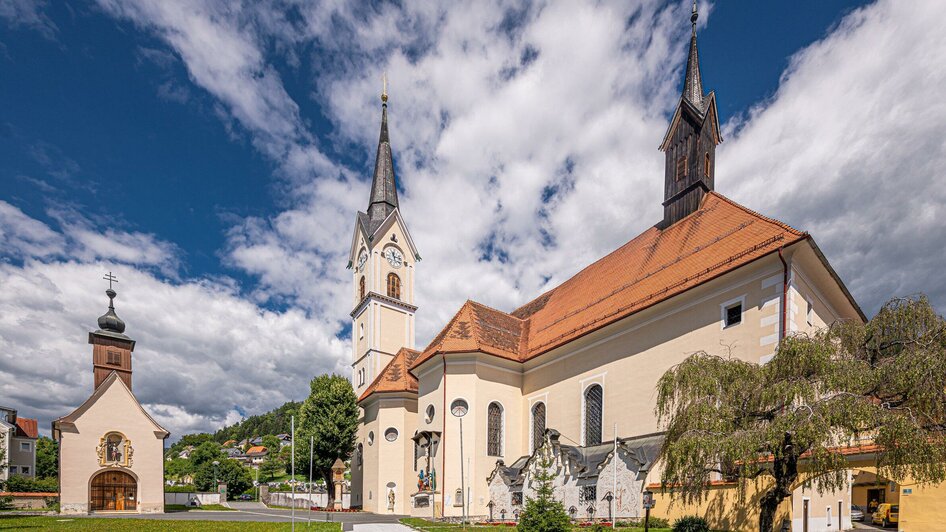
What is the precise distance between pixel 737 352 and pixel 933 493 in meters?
6.13

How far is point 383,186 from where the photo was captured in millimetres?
45594

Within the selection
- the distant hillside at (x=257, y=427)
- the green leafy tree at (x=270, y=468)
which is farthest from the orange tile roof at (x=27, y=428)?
the distant hillside at (x=257, y=427)

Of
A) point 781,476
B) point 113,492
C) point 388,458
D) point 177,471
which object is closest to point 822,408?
point 781,476

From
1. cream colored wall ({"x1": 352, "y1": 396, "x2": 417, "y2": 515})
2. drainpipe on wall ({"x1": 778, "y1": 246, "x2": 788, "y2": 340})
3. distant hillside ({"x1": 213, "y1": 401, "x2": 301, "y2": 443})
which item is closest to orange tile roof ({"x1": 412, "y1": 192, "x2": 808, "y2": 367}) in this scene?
drainpipe on wall ({"x1": 778, "y1": 246, "x2": 788, "y2": 340})

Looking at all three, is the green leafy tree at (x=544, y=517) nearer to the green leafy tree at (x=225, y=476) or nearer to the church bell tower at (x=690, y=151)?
the church bell tower at (x=690, y=151)

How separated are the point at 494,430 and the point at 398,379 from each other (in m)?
8.72

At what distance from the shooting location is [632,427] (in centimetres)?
1873

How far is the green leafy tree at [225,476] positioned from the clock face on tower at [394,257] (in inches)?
1244

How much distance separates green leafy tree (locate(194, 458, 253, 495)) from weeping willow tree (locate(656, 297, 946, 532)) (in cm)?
5645

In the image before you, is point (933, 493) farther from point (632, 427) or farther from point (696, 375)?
point (696, 375)

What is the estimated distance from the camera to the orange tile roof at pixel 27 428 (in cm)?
5899

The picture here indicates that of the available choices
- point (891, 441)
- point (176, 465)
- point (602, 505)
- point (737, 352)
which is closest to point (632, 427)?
point (602, 505)

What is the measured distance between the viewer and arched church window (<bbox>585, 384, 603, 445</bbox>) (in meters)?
20.8

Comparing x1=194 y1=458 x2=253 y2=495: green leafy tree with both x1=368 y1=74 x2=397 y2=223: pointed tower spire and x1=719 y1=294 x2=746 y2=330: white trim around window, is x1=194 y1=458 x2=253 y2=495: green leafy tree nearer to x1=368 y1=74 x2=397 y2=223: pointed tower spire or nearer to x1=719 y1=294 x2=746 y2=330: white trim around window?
x1=368 y1=74 x2=397 y2=223: pointed tower spire
